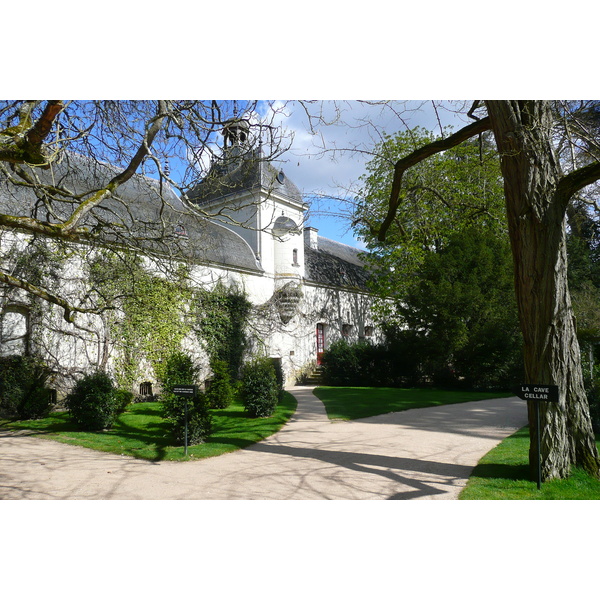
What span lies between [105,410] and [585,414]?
7981 mm

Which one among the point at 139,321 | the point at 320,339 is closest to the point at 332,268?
the point at 320,339

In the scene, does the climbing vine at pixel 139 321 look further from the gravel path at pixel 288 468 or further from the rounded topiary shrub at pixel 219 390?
the gravel path at pixel 288 468

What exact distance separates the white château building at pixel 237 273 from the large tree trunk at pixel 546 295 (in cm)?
382

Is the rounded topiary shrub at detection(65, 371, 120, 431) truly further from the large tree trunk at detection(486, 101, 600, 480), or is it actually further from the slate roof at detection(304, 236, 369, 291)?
the slate roof at detection(304, 236, 369, 291)

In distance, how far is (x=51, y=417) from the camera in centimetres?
1059

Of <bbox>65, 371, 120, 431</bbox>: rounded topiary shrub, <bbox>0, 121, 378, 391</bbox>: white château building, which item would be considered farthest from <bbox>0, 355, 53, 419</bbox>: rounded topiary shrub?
<bbox>65, 371, 120, 431</bbox>: rounded topiary shrub

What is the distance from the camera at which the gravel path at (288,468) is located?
5.23 metres

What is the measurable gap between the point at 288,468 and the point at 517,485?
272cm

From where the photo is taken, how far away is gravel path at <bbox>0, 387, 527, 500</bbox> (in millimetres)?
5234

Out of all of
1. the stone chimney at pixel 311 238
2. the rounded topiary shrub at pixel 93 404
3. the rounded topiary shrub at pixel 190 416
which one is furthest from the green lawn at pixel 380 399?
the stone chimney at pixel 311 238

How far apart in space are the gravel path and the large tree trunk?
1161 millimetres

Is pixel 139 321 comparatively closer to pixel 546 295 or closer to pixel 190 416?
pixel 190 416

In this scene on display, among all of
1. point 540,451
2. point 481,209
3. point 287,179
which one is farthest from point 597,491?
point 287,179

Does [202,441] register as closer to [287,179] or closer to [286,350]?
[286,350]
